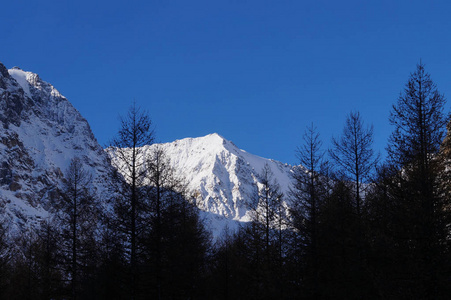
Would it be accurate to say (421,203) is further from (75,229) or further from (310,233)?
(75,229)

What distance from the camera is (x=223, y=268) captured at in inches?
1396

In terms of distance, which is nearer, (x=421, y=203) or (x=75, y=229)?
(x=421, y=203)

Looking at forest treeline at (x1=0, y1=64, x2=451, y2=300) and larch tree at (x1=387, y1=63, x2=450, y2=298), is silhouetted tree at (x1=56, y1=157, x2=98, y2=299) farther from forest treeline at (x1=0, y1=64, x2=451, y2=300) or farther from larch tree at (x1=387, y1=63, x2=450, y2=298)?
larch tree at (x1=387, y1=63, x2=450, y2=298)

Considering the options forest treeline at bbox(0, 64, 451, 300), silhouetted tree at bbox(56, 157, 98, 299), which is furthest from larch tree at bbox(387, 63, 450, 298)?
silhouetted tree at bbox(56, 157, 98, 299)

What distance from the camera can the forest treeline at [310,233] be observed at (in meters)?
17.5

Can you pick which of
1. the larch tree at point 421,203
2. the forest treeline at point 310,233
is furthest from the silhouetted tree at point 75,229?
the larch tree at point 421,203

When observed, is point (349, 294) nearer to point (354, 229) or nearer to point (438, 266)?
point (354, 229)

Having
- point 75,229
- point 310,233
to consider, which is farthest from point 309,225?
point 75,229

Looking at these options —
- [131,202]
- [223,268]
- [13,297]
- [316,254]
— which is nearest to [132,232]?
[131,202]

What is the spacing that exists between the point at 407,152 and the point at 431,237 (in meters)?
3.35

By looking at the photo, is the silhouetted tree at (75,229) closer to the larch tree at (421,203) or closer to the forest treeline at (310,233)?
the forest treeline at (310,233)

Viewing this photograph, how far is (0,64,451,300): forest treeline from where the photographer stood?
57.3 ft

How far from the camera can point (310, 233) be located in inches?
958

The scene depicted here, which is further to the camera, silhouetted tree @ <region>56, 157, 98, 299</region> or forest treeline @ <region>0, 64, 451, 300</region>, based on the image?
silhouetted tree @ <region>56, 157, 98, 299</region>
